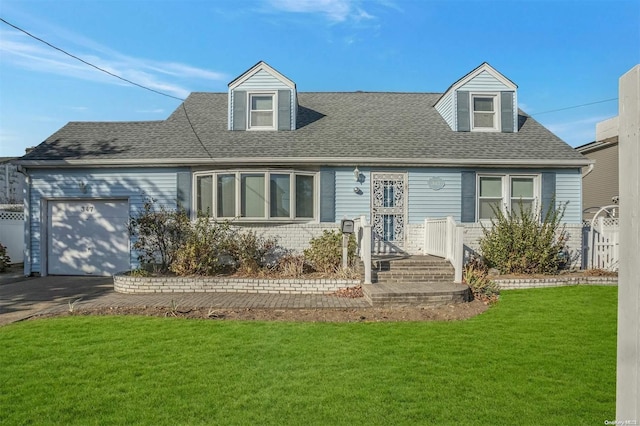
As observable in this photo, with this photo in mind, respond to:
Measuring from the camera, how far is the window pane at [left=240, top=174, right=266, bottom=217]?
442 inches

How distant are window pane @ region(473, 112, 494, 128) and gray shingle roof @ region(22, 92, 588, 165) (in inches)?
18.2

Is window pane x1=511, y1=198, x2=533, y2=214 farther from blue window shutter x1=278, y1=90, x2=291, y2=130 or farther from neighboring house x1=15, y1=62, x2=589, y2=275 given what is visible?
blue window shutter x1=278, y1=90, x2=291, y2=130

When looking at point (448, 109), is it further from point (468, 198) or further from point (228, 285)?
point (228, 285)

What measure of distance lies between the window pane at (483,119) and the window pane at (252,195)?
729 cm

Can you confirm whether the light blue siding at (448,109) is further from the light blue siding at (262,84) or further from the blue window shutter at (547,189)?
the light blue siding at (262,84)

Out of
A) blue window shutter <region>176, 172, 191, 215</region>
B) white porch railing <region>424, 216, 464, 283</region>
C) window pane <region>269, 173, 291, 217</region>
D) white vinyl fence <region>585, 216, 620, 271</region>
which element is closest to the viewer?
white porch railing <region>424, 216, 464, 283</region>

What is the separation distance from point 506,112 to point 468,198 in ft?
11.5

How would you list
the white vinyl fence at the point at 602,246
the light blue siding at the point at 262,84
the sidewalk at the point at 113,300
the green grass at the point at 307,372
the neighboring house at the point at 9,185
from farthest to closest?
the neighboring house at the point at 9,185 → the light blue siding at the point at 262,84 → the white vinyl fence at the point at 602,246 → the sidewalk at the point at 113,300 → the green grass at the point at 307,372

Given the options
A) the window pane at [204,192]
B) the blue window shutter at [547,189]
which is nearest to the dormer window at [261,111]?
the window pane at [204,192]

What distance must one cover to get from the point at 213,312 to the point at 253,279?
2184 millimetres

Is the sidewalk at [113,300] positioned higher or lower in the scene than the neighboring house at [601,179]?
lower

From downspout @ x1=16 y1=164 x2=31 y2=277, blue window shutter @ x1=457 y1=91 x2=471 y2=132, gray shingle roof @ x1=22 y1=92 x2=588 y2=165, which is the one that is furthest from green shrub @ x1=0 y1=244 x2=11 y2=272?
blue window shutter @ x1=457 y1=91 x2=471 y2=132

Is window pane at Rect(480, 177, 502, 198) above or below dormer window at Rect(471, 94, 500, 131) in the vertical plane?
below

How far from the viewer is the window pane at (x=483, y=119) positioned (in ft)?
42.6
